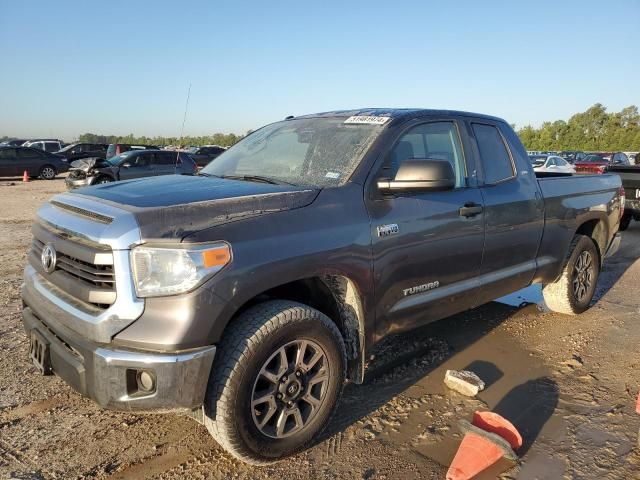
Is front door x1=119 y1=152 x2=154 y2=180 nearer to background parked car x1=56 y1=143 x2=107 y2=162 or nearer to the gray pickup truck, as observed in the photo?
background parked car x1=56 y1=143 x2=107 y2=162

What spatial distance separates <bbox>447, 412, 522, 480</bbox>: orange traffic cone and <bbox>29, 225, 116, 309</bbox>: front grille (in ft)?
6.17

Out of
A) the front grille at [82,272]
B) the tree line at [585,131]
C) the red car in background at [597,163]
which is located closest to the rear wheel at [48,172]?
the red car in background at [597,163]

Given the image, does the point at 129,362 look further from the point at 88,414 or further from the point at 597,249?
the point at 597,249

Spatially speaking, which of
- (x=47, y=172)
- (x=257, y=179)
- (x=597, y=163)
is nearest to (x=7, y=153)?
(x=47, y=172)

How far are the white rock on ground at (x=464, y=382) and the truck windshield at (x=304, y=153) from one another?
1624 millimetres

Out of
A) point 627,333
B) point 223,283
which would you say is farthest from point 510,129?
point 223,283

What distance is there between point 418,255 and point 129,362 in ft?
5.91

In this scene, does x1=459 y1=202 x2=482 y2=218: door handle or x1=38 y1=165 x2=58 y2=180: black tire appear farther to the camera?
x1=38 y1=165 x2=58 y2=180: black tire

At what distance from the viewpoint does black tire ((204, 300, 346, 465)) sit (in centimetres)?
240

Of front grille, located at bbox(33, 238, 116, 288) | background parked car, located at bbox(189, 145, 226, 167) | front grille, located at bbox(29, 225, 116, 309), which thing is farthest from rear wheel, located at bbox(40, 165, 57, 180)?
front grille, located at bbox(33, 238, 116, 288)

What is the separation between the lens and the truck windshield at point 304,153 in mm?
3211

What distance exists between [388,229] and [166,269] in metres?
1.34

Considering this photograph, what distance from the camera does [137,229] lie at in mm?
2301

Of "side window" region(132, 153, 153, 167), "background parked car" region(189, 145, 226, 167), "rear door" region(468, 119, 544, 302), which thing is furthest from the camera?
"background parked car" region(189, 145, 226, 167)
